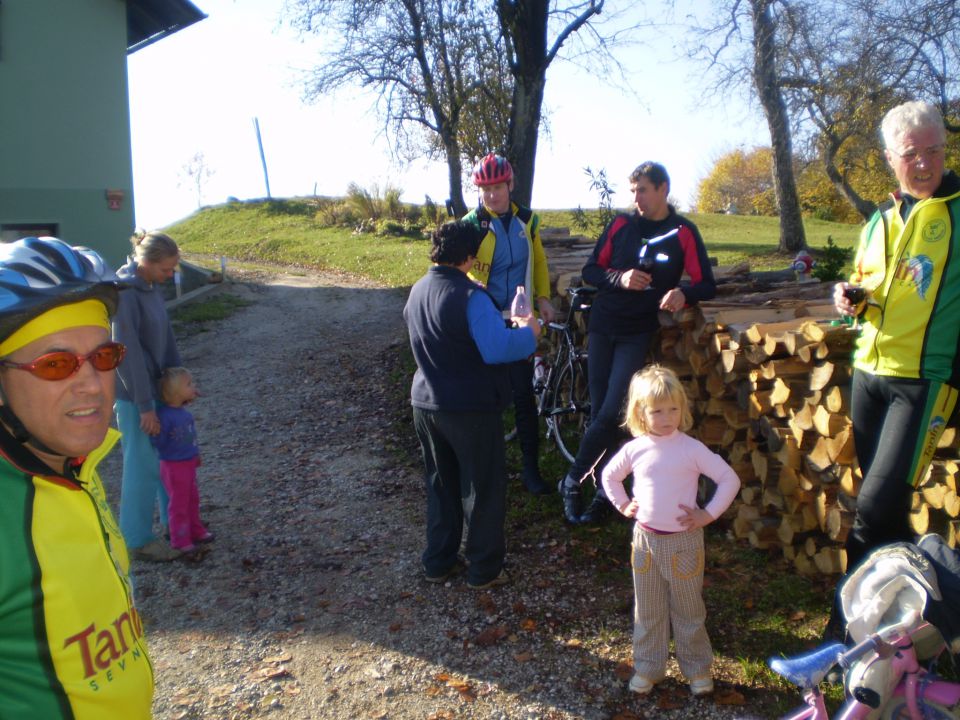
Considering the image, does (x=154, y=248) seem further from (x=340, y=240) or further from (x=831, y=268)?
(x=340, y=240)

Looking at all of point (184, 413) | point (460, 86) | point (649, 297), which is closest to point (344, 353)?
point (184, 413)

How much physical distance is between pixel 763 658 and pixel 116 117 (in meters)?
14.2

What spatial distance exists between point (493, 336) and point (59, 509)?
104 inches

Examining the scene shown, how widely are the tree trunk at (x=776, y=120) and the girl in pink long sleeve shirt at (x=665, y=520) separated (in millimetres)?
13254

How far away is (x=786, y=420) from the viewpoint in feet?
15.0

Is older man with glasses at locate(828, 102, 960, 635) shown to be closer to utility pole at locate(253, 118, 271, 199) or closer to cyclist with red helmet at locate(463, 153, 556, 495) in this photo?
cyclist with red helmet at locate(463, 153, 556, 495)

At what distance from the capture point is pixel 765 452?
188 inches

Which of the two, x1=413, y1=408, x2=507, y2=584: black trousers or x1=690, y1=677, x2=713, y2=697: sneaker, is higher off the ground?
x1=413, y1=408, x2=507, y2=584: black trousers

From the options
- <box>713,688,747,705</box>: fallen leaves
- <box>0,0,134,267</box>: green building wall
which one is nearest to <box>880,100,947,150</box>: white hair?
<box>713,688,747,705</box>: fallen leaves

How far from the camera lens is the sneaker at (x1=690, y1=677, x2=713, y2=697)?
3.58 metres

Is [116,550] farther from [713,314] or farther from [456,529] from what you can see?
[713,314]

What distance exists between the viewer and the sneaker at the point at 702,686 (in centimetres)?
358

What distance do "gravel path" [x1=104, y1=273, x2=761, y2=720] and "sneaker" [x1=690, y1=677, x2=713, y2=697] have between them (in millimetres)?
61

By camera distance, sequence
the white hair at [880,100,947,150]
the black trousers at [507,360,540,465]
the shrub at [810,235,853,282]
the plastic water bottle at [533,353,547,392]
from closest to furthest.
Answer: the white hair at [880,100,947,150]
the black trousers at [507,360,540,465]
the shrub at [810,235,853,282]
the plastic water bottle at [533,353,547,392]
